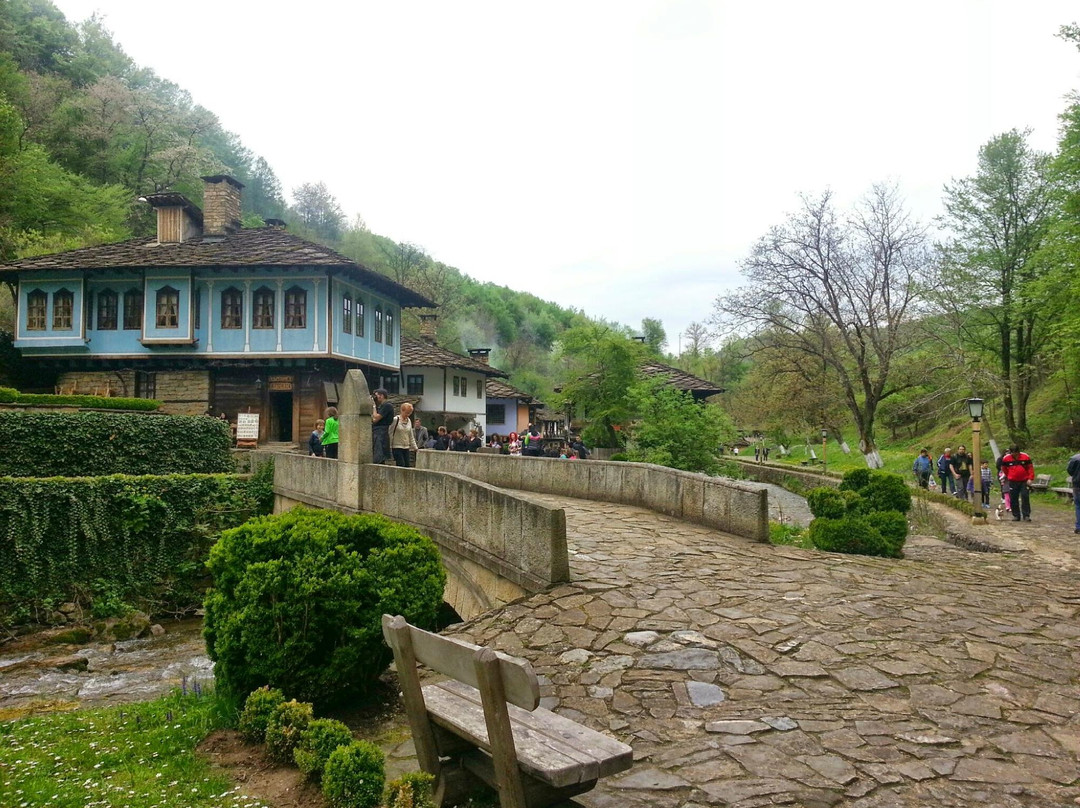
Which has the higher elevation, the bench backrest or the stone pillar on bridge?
the stone pillar on bridge

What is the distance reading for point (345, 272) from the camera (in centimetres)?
2678

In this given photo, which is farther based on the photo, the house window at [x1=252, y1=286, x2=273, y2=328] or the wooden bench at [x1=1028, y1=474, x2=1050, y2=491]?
the house window at [x1=252, y1=286, x2=273, y2=328]

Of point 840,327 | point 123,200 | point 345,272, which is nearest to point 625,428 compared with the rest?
point 840,327

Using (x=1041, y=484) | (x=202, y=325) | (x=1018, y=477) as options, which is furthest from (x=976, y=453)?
(x=202, y=325)

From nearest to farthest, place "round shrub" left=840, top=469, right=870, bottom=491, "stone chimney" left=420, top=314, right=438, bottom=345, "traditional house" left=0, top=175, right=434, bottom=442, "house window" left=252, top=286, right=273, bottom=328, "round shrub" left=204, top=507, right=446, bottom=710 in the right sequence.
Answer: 1. "round shrub" left=204, top=507, right=446, bottom=710
2. "round shrub" left=840, top=469, right=870, bottom=491
3. "traditional house" left=0, top=175, right=434, bottom=442
4. "house window" left=252, top=286, right=273, bottom=328
5. "stone chimney" left=420, top=314, right=438, bottom=345

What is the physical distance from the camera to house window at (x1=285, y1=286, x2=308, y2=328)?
26750 mm

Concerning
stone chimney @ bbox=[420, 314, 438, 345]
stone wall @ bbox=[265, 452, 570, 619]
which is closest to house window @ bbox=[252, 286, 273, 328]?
stone chimney @ bbox=[420, 314, 438, 345]

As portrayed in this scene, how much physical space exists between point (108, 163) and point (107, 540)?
1642 inches

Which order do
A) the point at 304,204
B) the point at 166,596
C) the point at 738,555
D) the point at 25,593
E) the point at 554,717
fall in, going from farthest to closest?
the point at 304,204
the point at 166,596
the point at 25,593
the point at 738,555
the point at 554,717

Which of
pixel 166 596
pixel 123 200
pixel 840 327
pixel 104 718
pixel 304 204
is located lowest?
pixel 166 596

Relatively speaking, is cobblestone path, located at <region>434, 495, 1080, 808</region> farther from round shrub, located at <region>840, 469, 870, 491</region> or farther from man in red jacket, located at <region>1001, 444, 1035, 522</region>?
man in red jacket, located at <region>1001, 444, 1035, 522</region>

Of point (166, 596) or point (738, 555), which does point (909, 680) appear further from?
point (166, 596)

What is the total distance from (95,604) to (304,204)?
252ft

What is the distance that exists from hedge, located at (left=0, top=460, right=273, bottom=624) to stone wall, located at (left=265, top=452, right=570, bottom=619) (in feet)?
22.1
